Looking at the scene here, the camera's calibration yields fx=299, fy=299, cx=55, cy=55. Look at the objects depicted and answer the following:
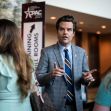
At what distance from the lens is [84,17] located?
850cm

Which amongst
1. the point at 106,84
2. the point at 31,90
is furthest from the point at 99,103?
the point at 31,90

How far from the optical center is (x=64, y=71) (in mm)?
2713

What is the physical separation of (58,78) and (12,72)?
2.72 ft

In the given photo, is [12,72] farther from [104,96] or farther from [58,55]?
[58,55]

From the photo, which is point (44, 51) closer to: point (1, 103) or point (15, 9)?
point (1, 103)

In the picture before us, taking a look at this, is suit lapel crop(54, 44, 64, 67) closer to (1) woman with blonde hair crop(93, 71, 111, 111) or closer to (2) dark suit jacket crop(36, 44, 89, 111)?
(2) dark suit jacket crop(36, 44, 89, 111)

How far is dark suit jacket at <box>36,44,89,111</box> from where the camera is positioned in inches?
107

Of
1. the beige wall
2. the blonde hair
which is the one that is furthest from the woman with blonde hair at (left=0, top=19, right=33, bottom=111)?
the beige wall

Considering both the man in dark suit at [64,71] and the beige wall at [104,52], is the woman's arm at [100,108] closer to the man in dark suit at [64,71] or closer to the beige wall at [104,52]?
the man in dark suit at [64,71]

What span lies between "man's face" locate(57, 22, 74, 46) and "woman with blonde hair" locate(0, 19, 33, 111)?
2.81ft

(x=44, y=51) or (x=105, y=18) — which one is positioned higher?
(x=105, y=18)

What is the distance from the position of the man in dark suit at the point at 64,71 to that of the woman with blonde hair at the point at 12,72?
1.95 ft

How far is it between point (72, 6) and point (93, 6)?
0.87m

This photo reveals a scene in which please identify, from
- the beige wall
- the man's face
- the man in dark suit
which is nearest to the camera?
the man in dark suit
